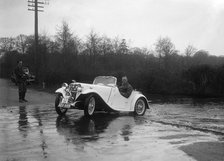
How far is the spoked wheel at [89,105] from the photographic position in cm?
1370

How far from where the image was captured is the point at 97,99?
47.1 feet

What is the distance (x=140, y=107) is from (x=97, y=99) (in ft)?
7.23

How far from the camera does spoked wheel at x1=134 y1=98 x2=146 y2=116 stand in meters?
15.6

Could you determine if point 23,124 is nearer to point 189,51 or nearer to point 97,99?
point 97,99

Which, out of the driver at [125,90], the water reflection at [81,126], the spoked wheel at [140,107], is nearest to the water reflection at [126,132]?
the water reflection at [81,126]

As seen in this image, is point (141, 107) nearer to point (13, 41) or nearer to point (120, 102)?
point (120, 102)

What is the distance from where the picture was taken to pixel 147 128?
35.9ft

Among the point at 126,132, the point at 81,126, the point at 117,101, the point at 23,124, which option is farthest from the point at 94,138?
the point at 117,101

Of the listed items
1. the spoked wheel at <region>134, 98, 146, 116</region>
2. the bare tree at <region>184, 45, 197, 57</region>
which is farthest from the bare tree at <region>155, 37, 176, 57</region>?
the spoked wheel at <region>134, 98, 146, 116</region>

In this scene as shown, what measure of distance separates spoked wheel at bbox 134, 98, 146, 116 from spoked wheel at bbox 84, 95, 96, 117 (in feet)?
6.92

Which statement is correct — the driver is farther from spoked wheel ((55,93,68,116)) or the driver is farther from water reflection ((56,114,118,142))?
spoked wheel ((55,93,68,116))

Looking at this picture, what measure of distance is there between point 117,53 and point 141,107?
2983 cm

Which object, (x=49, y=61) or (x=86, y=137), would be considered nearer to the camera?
(x=86, y=137)

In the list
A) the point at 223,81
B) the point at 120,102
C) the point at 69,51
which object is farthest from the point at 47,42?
the point at 120,102
